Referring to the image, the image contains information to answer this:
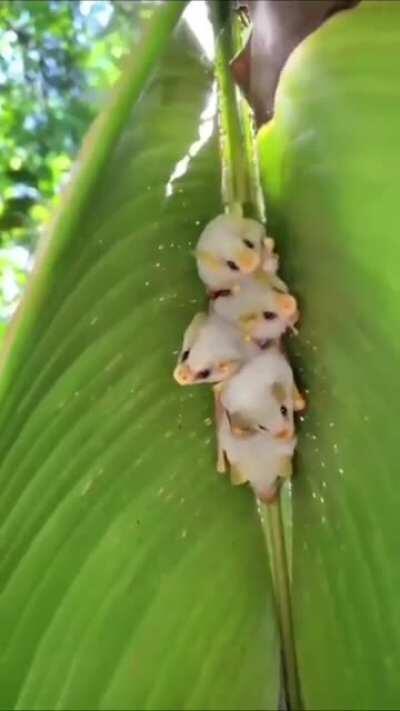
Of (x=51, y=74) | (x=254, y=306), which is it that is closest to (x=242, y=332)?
(x=254, y=306)

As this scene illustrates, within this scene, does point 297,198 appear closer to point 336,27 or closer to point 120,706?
point 336,27

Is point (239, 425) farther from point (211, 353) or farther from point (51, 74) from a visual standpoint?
point (51, 74)

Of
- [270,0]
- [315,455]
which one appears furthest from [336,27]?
[315,455]

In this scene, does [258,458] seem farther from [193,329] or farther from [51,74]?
[51,74]

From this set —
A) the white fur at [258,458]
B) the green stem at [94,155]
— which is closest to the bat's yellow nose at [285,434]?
the white fur at [258,458]

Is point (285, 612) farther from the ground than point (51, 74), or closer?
closer
